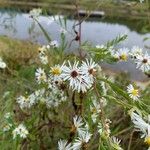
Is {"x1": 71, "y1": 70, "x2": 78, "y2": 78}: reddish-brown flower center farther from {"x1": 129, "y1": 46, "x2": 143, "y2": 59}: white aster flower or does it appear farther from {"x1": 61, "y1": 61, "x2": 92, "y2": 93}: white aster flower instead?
{"x1": 129, "y1": 46, "x2": 143, "y2": 59}: white aster flower

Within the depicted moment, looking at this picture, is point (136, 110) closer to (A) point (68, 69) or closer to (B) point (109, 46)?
(A) point (68, 69)

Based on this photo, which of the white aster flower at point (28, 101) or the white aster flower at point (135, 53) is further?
the white aster flower at point (28, 101)

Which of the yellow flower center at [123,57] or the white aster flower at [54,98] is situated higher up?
the yellow flower center at [123,57]

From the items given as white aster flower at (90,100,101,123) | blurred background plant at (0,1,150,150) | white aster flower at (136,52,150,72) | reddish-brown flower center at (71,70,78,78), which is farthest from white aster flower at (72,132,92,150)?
white aster flower at (136,52,150,72)

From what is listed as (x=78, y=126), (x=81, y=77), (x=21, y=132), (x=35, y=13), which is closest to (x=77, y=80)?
(x=81, y=77)

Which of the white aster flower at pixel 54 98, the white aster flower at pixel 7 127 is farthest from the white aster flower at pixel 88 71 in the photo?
the white aster flower at pixel 7 127

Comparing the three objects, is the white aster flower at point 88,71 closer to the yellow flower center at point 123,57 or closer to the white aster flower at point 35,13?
the yellow flower center at point 123,57
